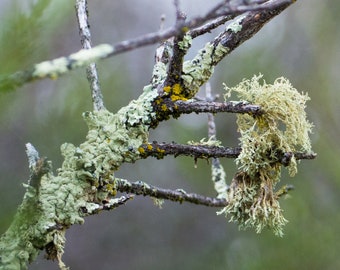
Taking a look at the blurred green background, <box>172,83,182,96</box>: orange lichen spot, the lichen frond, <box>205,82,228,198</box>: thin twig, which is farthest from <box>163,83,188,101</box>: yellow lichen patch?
the blurred green background

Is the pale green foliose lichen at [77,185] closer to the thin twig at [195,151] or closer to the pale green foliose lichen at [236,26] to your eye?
the thin twig at [195,151]

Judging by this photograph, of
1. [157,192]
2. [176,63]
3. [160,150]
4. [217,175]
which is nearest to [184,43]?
[176,63]

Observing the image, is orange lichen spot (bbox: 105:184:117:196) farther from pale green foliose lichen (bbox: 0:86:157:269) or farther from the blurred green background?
the blurred green background

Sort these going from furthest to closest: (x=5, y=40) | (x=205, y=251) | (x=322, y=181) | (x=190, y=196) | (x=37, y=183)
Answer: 1. (x=205, y=251)
2. (x=322, y=181)
3. (x=190, y=196)
4. (x=37, y=183)
5. (x=5, y=40)

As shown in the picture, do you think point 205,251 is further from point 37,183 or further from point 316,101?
point 37,183

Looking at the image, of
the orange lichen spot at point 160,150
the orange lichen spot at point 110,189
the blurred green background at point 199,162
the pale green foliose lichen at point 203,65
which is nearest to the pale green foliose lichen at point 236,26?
the pale green foliose lichen at point 203,65

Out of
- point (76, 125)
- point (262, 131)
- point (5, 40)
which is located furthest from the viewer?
point (76, 125)

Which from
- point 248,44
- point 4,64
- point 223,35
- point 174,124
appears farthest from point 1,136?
point 4,64
